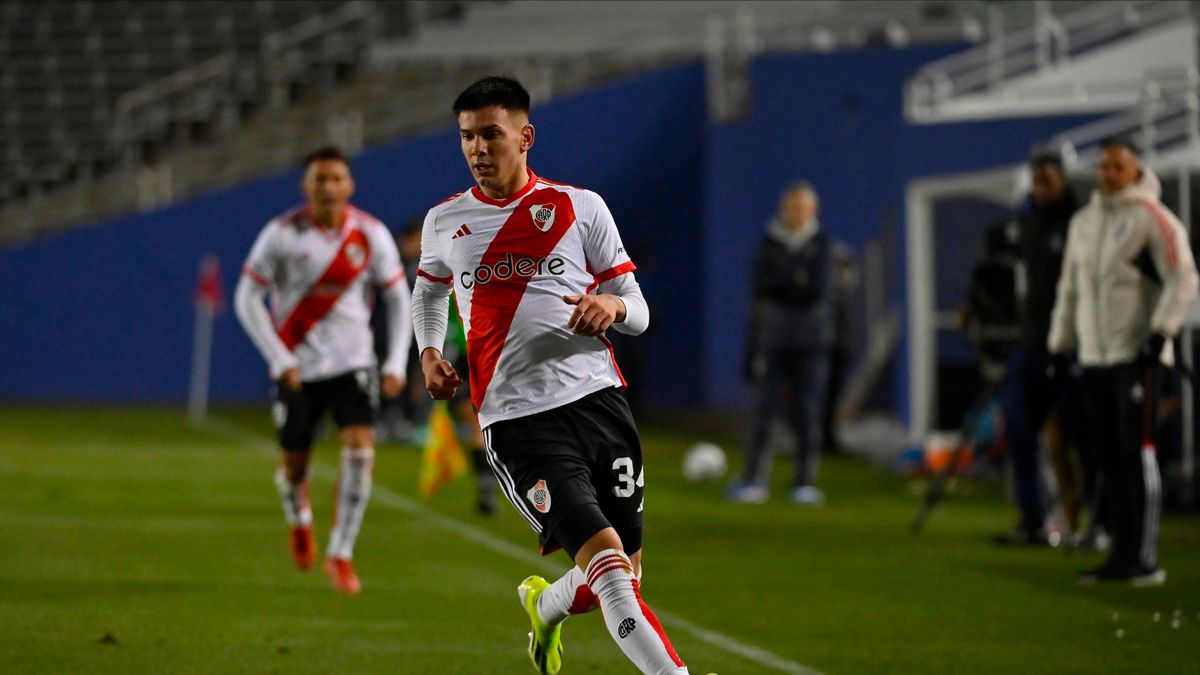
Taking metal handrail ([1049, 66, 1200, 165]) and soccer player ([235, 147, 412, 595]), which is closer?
soccer player ([235, 147, 412, 595])

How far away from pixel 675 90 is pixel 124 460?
32.9 ft

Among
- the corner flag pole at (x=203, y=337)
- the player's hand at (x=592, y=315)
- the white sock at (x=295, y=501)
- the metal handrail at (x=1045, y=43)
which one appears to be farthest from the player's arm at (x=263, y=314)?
the corner flag pole at (x=203, y=337)

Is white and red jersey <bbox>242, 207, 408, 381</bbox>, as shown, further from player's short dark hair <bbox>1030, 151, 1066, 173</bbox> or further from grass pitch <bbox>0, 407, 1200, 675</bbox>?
player's short dark hair <bbox>1030, 151, 1066, 173</bbox>

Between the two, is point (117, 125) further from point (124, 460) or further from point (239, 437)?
point (124, 460)

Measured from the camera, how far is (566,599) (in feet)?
20.1

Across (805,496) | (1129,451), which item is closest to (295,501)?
(1129,451)

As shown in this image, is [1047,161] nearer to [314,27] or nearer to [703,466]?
[703,466]

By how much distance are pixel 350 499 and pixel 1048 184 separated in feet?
14.6

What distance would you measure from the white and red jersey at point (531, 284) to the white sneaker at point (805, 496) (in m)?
8.15

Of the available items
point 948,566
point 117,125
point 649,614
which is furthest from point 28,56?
point 649,614

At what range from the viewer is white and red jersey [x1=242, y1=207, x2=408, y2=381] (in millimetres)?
9539

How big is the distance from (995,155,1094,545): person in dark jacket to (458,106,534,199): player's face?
510cm

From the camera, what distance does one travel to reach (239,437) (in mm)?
20828

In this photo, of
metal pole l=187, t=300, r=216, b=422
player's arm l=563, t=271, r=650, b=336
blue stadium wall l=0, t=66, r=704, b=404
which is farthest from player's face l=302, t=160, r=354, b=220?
metal pole l=187, t=300, r=216, b=422
